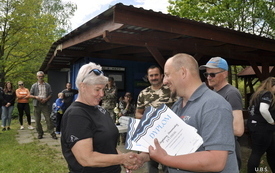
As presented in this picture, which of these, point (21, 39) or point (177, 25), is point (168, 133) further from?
point (21, 39)

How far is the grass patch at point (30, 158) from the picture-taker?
484 centimetres

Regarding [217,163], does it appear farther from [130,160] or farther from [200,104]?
[130,160]

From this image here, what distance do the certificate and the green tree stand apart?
55.2 feet

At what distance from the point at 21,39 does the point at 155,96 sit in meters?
15.6

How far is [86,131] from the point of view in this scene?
1765 mm

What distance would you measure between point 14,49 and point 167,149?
1853 centimetres

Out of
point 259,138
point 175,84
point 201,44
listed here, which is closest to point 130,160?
point 175,84

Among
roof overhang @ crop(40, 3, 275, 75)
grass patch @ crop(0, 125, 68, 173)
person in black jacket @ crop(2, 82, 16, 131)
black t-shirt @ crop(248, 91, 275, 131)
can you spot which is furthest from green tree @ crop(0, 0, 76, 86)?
black t-shirt @ crop(248, 91, 275, 131)

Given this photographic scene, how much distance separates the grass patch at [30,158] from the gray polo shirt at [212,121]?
4.06 metres

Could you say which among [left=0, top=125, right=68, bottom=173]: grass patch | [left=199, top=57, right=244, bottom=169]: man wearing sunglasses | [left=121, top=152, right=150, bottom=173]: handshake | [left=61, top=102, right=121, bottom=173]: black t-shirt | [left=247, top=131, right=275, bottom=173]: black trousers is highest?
[left=199, top=57, right=244, bottom=169]: man wearing sunglasses

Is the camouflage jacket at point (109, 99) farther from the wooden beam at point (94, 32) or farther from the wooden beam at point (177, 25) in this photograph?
the wooden beam at point (177, 25)

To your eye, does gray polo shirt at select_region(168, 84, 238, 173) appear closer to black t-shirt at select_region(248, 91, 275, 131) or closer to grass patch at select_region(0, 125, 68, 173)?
black t-shirt at select_region(248, 91, 275, 131)

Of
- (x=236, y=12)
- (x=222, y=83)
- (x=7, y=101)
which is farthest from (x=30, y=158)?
(x=236, y=12)

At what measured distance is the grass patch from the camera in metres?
4.84
